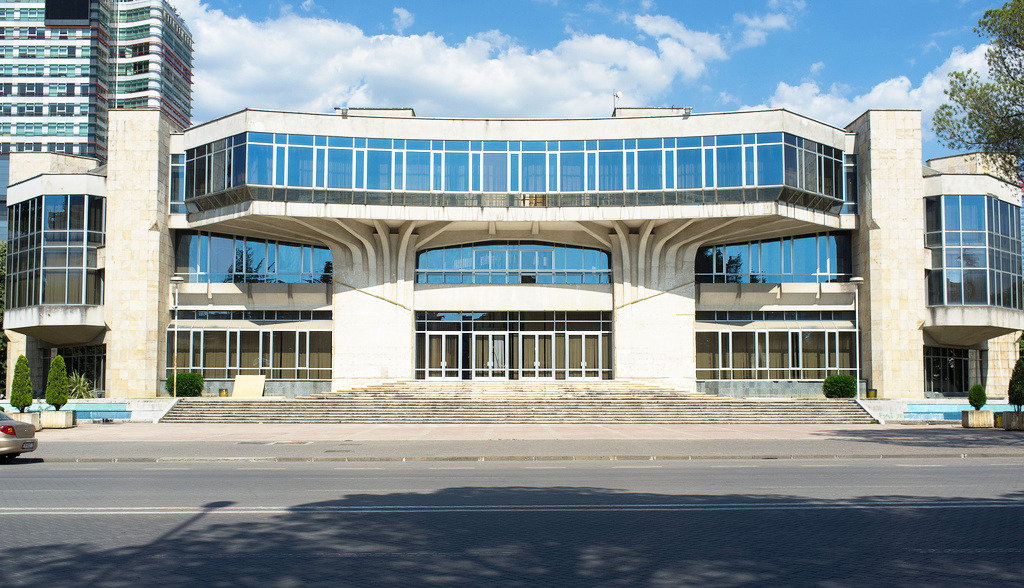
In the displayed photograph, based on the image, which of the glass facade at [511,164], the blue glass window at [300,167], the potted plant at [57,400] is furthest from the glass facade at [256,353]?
the potted plant at [57,400]

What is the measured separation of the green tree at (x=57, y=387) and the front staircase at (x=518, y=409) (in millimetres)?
3806

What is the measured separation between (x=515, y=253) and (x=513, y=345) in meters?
4.68

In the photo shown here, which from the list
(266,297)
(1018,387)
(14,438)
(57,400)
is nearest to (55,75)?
(266,297)

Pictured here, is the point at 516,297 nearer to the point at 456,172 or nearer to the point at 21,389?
the point at 456,172

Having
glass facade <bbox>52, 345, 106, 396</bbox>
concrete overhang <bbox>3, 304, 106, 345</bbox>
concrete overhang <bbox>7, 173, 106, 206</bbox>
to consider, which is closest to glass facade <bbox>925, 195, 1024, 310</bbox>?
concrete overhang <bbox>3, 304, 106, 345</bbox>

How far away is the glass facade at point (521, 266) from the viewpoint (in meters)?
42.7

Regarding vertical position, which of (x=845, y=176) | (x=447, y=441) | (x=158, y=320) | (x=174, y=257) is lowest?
(x=447, y=441)

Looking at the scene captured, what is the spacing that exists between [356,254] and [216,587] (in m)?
35.8

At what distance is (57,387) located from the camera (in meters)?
32.3

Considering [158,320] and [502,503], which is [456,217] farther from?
[502,503]

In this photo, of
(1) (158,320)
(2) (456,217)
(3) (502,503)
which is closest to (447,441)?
(3) (502,503)

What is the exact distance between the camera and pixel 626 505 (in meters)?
11.3

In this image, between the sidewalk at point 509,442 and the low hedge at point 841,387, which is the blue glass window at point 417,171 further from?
the low hedge at point 841,387

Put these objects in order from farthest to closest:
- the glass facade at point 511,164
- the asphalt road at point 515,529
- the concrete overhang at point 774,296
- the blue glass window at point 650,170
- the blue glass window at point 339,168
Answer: the concrete overhang at point 774,296
the blue glass window at point 650,170
the blue glass window at point 339,168
the glass facade at point 511,164
the asphalt road at point 515,529
